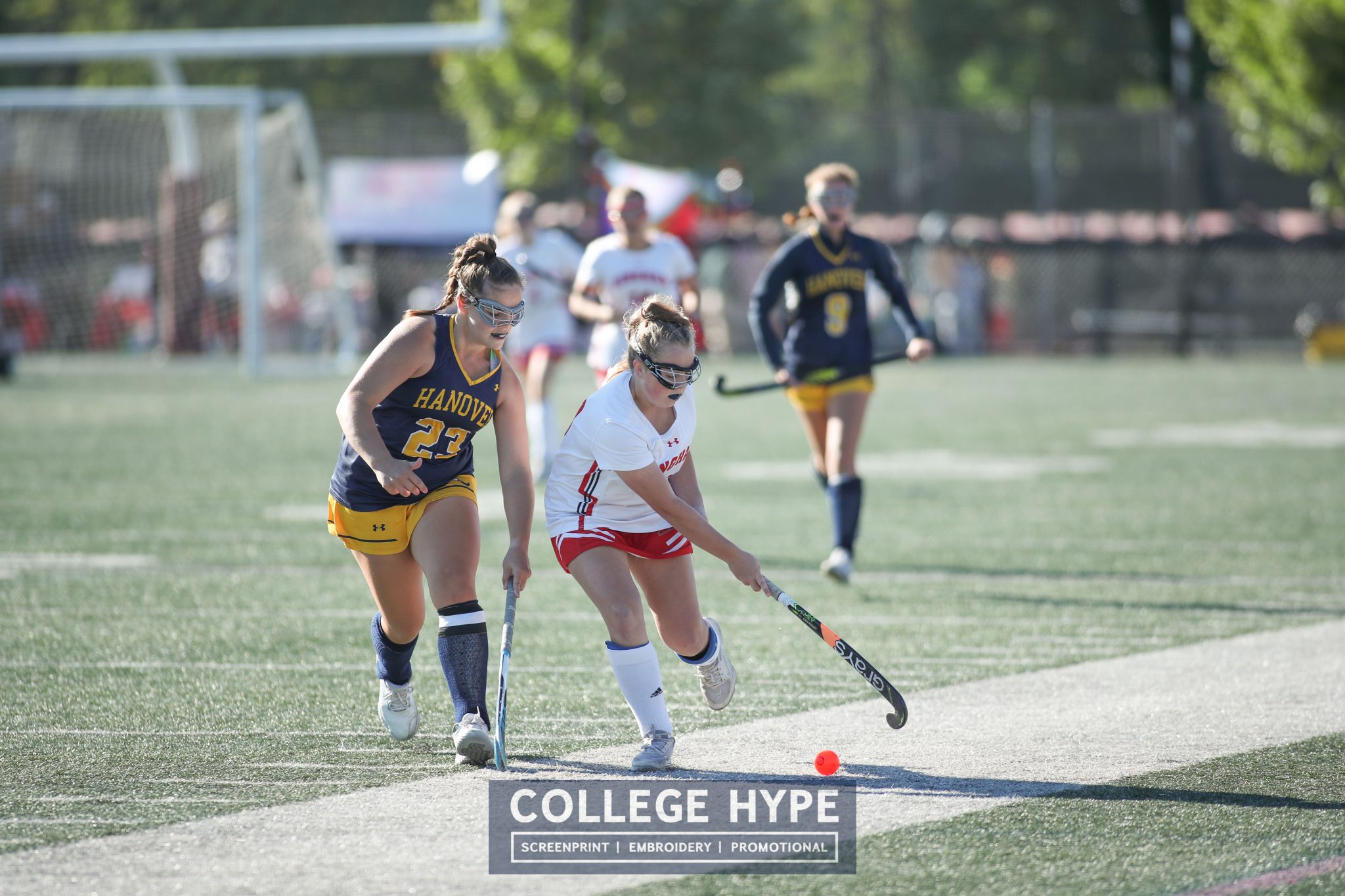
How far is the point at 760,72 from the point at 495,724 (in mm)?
33342

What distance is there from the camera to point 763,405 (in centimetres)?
2131

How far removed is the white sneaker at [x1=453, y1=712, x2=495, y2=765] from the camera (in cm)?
493

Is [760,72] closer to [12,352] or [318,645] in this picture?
[12,352]

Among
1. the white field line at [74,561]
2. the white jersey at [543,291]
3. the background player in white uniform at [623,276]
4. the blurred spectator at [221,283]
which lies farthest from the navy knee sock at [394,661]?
the blurred spectator at [221,283]

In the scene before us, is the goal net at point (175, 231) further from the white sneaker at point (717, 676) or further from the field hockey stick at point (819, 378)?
the white sneaker at point (717, 676)

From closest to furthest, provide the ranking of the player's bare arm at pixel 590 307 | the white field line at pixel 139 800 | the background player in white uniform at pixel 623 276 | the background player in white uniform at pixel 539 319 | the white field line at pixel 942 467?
the white field line at pixel 139 800, the player's bare arm at pixel 590 307, the background player in white uniform at pixel 623 276, the background player in white uniform at pixel 539 319, the white field line at pixel 942 467

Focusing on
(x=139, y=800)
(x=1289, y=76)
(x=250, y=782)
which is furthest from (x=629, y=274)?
(x=1289, y=76)

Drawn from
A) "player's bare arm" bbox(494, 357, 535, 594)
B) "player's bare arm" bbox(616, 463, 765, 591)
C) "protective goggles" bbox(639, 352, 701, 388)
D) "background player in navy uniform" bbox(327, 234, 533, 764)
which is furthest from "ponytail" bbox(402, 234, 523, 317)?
"player's bare arm" bbox(616, 463, 765, 591)

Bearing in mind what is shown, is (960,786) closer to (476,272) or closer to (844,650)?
(844,650)

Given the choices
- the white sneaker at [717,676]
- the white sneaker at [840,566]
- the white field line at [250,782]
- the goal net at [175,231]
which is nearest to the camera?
the white field line at [250,782]

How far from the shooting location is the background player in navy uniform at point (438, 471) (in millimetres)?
5109

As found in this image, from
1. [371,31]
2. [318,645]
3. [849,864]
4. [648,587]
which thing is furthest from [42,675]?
[371,31]

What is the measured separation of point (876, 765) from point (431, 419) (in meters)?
1.75

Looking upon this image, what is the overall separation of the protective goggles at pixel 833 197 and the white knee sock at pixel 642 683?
169 inches
